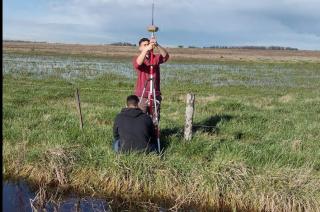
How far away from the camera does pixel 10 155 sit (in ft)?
29.7

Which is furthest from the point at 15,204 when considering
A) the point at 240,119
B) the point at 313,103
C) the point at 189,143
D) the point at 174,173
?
the point at 313,103

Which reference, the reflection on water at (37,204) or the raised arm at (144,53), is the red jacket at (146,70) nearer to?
the raised arm at (144,53)

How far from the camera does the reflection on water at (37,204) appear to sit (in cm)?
747

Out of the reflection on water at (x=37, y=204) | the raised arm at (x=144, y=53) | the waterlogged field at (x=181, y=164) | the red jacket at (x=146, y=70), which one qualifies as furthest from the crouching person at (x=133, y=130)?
the reflection on water at (x=37, y=204)

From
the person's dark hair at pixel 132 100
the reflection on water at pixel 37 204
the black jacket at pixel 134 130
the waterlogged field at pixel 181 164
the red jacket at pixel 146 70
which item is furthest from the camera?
the red jacket at pixel 146 70

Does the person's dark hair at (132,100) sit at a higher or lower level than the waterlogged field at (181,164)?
higher

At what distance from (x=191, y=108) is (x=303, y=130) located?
11.4 ft

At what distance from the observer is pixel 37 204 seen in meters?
7.30

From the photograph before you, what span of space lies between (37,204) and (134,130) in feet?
7.04

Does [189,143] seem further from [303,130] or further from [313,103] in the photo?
[313,103]

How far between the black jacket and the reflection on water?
1.18m

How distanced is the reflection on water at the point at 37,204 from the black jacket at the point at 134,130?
1181 mm

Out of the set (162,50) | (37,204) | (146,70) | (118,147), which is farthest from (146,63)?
(37,204)

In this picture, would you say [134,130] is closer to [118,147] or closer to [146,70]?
[118,147]
